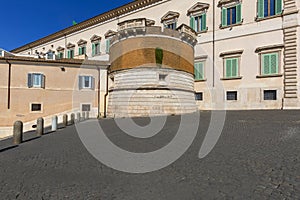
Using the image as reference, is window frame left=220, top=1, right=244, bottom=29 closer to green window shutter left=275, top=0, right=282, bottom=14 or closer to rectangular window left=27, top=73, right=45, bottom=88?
green window shutter left=275, top=0, right=282, bottom=14

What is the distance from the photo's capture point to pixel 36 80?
20562 millimetres

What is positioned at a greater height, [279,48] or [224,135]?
[279,48]

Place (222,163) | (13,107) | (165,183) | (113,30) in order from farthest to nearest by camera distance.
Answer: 1. (113,30)
2. (13,107)
3. (222,163)
4. (165,183)

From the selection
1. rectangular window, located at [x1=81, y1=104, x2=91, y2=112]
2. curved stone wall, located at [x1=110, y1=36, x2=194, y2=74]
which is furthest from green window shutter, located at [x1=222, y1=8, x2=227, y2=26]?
rectangular window, located at [x1=81, y1=104, x2=91, y2=112]

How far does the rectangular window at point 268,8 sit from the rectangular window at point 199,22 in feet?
16.6

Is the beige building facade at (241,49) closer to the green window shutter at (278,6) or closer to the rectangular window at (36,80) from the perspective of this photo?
the green window shutter at (278,6)

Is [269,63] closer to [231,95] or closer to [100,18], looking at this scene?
[231,95]

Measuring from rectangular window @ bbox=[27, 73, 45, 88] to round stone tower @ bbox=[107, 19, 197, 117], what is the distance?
23.5ft

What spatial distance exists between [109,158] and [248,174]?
126 inches

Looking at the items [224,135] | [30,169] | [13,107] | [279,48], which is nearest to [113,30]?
[13,107]

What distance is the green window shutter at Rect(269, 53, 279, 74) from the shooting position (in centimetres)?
1938

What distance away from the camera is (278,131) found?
8484mm

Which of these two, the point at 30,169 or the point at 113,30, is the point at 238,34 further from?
the point at 30,169

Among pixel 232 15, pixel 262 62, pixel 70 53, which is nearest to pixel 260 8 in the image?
pixel 232 15
